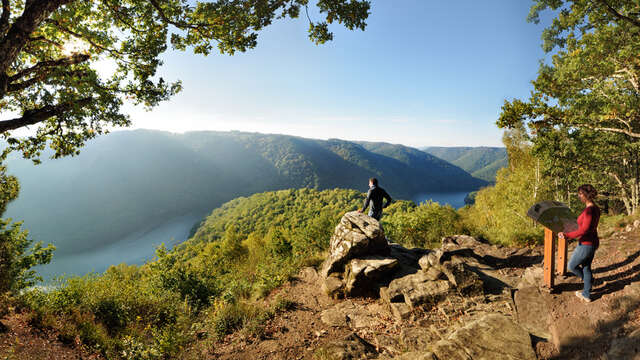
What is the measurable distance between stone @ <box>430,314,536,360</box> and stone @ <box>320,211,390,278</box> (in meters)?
3.66

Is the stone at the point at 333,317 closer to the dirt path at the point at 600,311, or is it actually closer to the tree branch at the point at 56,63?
the dirt path at the point at 600,311

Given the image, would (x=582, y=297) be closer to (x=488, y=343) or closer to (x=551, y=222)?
(x=551, y=222)

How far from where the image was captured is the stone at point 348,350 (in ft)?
14.8

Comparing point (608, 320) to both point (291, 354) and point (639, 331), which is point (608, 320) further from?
point (291, 354)

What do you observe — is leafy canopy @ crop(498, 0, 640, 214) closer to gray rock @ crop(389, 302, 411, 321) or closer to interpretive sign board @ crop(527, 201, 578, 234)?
interpretive sign board @ crop(527, 201, 578, 234)

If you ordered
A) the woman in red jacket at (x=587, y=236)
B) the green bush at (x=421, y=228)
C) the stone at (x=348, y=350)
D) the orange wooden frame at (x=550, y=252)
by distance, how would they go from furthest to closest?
the green bush at (x=421, y=228) → the orange wooden frame at (x=550, y=252) → the stone at (x=348, y=350) → the woman in red jacket at (x=587, y=236)

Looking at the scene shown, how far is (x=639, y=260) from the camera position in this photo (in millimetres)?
5160

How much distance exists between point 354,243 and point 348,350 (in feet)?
10.6

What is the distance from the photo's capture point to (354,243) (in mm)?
7582

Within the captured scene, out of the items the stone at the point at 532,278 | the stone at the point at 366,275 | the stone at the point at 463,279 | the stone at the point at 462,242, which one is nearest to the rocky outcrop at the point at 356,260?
the stone at the point at 366,275

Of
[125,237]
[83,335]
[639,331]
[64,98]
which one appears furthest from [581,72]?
[125,237]

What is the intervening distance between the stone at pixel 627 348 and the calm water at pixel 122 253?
115757 mm

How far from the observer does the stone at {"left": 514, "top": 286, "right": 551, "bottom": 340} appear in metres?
4.27

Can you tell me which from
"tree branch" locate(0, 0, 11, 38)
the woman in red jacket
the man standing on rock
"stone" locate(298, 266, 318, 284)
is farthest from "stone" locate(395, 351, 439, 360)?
"tree branch" locate(0, 0, 11, 38)
